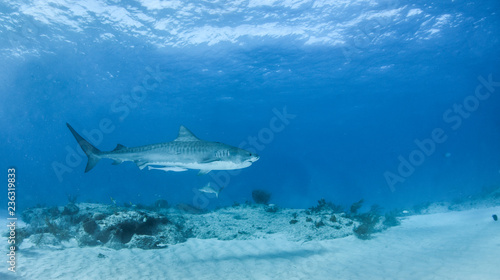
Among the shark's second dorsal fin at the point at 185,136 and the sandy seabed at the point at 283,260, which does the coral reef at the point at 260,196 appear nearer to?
the sandy seabed at the point at 283,260

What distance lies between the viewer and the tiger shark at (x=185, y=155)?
7195 mm

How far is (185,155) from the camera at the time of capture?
760cm

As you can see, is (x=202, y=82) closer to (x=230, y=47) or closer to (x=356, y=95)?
(x=230, y=47)

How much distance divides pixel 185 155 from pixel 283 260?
391 cm

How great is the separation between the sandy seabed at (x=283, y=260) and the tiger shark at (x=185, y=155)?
229 centimetres

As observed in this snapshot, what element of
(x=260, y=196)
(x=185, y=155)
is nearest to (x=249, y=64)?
(x=260, y=196)

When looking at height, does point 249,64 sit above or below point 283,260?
above

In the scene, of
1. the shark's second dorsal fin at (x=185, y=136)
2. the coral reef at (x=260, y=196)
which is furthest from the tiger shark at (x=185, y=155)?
the coral reef at (x=260, y=196)

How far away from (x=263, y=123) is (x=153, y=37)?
131 ft

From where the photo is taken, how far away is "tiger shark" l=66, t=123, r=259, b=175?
23.6 ft

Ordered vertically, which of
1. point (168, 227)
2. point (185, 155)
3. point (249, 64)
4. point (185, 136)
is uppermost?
point (249, 64)

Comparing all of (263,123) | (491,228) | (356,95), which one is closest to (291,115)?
(263,123)

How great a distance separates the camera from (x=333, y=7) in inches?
719

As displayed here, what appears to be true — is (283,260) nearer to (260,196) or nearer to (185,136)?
(185,136)
